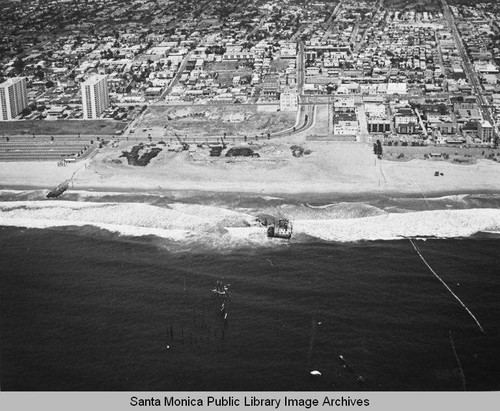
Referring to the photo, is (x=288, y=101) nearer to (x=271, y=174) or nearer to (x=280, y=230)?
(x=271, y=174)

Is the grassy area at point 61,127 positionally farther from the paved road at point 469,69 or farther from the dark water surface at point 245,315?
the paved road at point 469,69

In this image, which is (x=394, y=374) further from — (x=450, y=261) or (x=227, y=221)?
(x=227, y=221)

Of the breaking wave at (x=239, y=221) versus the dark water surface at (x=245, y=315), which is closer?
the dark water surface at (x=245, y=315)

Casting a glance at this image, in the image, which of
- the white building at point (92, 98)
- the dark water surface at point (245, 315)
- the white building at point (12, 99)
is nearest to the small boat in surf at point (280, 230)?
the dark water surface at point (245, 315)

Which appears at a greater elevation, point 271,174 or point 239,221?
point 239,221

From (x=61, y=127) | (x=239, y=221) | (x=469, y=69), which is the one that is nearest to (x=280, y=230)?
(x=239, y=221)

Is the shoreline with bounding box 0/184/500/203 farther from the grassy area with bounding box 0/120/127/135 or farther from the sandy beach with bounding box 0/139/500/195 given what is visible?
the grassy area with bounding box 0/120/127/135

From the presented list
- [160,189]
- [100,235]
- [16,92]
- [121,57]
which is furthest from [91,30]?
[100,235]
